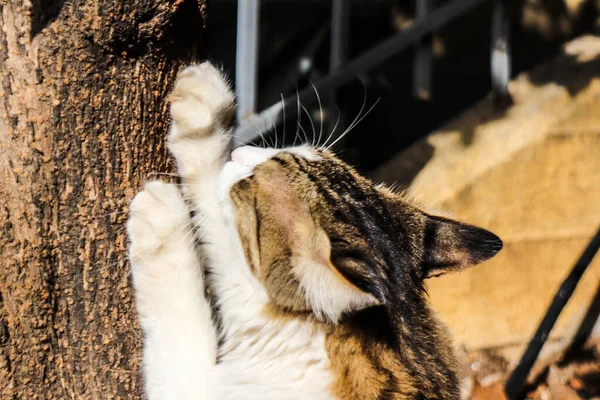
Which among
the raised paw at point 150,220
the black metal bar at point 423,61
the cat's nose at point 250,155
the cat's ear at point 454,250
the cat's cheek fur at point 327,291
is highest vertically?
the black metal bar at point 423,61

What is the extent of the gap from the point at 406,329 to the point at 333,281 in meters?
0.50

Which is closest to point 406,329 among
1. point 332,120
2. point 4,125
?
point 4,125

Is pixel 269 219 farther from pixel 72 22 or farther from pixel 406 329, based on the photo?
pixel 72 22

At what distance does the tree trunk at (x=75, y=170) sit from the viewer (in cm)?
160

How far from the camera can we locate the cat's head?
5.05 ft

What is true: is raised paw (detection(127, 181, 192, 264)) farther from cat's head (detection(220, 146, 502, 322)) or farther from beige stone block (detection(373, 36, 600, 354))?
beige stone block (detection(373, 36, 600, 354))

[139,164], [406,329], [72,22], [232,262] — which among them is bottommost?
[406,329]

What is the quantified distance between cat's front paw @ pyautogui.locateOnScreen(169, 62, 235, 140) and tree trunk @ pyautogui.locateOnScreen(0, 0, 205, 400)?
0.04 meters

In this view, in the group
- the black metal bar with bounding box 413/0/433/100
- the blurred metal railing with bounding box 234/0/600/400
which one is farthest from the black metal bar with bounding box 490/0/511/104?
the black metal bar with bounding box 413/0/433/100

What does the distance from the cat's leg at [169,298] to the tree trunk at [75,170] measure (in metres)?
0.04

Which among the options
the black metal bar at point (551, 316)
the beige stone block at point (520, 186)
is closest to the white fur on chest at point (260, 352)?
the beige stone block at point (520, 186)

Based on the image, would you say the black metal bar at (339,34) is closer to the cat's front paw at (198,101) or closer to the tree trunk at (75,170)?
the cat's front paw at (198,101)

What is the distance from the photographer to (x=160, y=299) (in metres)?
1.84

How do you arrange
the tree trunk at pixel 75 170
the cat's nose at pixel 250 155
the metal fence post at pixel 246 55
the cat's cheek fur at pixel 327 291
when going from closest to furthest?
the cat's cheek fur at pixel 327 291 → the tree trunk at pixel 75 170 → the cat's nose at pixel 250 155 → the metal fence post at pixel 246 55
